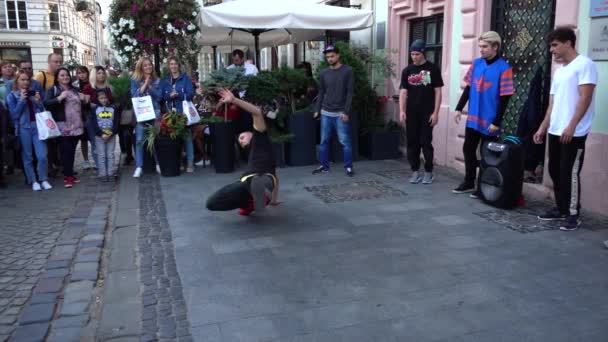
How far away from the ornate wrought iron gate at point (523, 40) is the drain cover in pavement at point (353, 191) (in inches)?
74.9

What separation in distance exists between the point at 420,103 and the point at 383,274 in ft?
11.7

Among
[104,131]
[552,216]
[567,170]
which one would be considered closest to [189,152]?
[104,131]

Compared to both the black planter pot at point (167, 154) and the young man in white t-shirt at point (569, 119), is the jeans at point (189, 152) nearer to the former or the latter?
the black planter pot at point (167, 154)

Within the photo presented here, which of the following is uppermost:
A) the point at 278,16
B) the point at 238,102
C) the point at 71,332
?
the point at 278,16

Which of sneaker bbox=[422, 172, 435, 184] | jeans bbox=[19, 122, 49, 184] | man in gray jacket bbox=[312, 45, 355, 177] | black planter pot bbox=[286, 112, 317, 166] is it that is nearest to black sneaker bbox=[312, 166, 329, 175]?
man in gray jacket bbox=[312, 45, 355, 177]

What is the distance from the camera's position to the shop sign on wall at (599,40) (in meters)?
5.41

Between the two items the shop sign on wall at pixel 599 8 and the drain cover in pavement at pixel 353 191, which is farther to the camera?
the drain cover in pavement at pixel 353 191

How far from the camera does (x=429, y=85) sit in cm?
699

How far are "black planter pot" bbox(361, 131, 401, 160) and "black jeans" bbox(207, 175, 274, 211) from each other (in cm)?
423

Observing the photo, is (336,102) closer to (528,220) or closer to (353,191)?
(353,191)

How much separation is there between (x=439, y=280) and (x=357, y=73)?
583 cm

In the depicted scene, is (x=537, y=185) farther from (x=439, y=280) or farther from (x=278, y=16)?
(x=278, y=16)

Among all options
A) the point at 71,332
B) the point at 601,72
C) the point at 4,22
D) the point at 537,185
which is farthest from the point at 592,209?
the point at 4,22

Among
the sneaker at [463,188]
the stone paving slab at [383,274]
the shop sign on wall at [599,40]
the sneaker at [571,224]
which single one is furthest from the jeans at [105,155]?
the shop sign on wall at [599,40]
